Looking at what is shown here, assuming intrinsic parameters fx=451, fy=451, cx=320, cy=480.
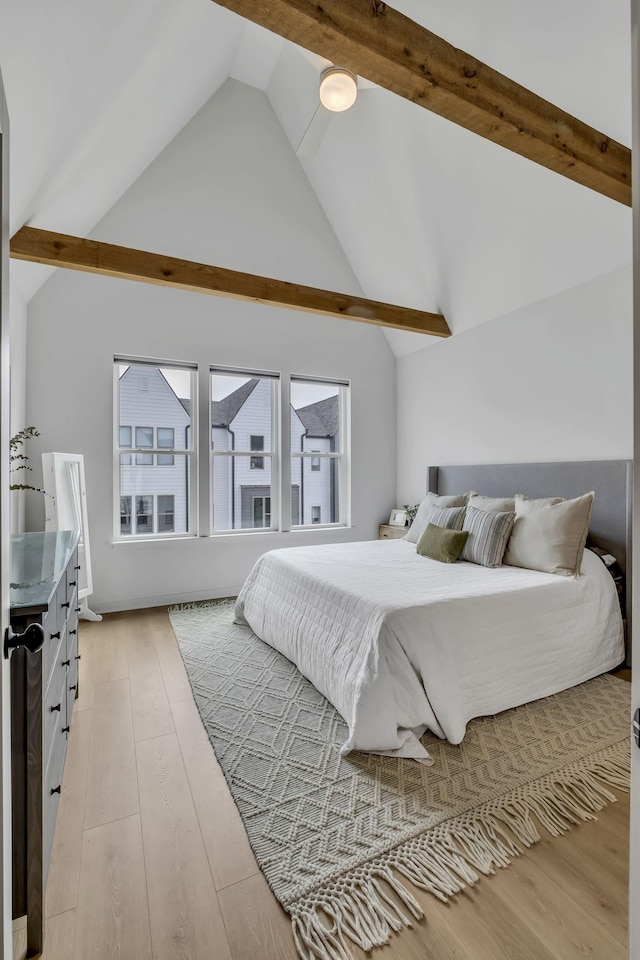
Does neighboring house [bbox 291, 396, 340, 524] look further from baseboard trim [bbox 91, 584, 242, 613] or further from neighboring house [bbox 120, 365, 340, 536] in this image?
baseboard trim [bbox 91, 584, 242, 613]

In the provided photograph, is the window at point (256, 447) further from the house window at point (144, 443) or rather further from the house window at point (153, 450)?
the house window at point (144, 443)

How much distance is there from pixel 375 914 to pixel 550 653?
1541mm

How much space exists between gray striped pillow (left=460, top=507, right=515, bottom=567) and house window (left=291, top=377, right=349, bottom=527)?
2.03 m

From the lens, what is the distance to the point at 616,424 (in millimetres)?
2910

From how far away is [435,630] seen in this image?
6.50 ft

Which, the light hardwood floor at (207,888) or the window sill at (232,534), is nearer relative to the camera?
the light hardwood floor at (207,888)

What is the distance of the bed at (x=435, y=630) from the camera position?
1.91m

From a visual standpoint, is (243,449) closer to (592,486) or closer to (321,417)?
(321,417)

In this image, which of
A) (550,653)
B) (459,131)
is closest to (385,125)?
(459,131)

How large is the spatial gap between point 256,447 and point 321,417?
0.84 meters

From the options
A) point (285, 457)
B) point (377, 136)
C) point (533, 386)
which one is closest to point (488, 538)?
point (533, 386)

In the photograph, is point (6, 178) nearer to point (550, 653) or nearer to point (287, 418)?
point (550, 653)

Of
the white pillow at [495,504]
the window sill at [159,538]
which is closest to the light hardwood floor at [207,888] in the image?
the white pillow at [495,504]

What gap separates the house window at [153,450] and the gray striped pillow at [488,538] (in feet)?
8.18
